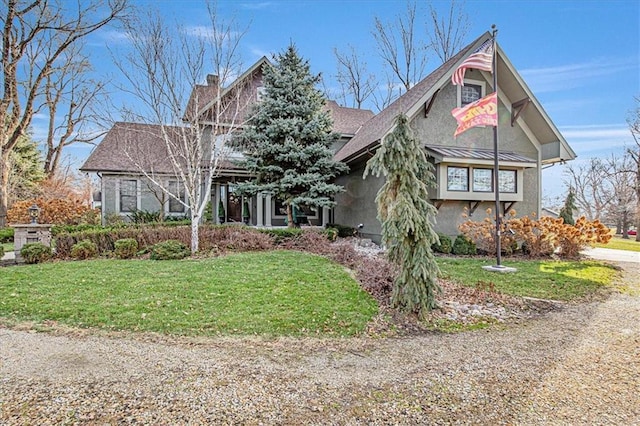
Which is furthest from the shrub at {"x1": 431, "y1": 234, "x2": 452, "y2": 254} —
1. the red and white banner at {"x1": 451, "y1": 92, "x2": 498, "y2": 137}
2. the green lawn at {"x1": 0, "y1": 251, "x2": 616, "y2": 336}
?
the red and white banner at {"x1": 451, "y1": 92, "x2": 498, "y2": 137}

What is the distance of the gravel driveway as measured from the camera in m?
2.85

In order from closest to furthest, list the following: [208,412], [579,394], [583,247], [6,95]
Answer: [208,412] → [579,394] → [583,247] → [6,95]

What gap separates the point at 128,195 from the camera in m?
17.1

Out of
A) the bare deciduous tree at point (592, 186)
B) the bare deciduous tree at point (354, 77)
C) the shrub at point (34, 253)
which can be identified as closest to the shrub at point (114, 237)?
the shrub at point (34, 253)

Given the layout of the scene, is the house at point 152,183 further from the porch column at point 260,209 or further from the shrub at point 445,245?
the shrub at point 445,245

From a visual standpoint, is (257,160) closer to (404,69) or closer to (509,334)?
(509,334)

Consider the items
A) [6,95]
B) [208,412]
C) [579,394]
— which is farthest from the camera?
[6,95]

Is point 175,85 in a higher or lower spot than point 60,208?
higher

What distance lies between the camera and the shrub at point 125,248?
962 centimetres

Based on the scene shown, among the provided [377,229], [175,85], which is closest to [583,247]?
[377,229]

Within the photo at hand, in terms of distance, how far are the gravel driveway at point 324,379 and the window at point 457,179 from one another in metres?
7.58

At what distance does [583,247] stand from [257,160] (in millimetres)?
12320

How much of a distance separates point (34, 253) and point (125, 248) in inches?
87.1

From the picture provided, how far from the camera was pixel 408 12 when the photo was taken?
22.6 meters
